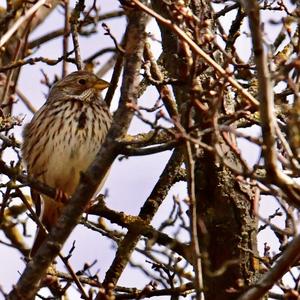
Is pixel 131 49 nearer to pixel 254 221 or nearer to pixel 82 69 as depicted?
pixel 254 221

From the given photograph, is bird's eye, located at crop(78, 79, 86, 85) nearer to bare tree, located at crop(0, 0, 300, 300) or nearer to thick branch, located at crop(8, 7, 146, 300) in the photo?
bare tree, located at crop(0, 0, 300, 300)

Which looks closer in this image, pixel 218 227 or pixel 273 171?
pixel 273 171

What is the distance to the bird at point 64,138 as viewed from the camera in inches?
282

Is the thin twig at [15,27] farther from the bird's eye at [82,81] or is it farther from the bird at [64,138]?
Result: the bird's eye at [82,81]

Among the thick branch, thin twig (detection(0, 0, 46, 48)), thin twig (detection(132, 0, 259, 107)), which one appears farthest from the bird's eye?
thin twig (detection(132, 0, 259, 107))

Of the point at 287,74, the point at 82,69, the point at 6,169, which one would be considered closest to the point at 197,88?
the point at 287,74

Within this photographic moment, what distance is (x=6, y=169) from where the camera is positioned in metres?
5.39

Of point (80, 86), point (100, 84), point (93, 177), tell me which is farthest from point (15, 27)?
point (80, 86)

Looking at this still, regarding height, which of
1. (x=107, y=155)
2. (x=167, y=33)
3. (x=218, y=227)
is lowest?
(x=107, y=155)

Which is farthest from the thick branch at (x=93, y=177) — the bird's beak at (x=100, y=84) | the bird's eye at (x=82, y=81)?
the bird's eye at (x=82, y=81)

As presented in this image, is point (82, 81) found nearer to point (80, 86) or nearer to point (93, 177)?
point (80, 86)

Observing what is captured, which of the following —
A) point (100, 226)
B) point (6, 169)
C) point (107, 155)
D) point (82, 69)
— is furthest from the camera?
point (82, 69)

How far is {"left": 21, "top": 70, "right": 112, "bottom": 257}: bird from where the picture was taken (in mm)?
7156

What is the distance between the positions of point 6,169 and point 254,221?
174 centimetres
